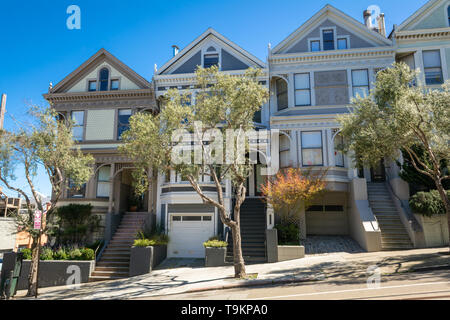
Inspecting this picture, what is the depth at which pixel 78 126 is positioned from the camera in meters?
21.5

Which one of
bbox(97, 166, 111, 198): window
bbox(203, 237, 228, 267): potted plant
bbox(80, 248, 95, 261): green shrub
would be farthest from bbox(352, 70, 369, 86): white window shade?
bbox(80, 248, 95, 261): green shrub

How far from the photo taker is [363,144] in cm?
1362

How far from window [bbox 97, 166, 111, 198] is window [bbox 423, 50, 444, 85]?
20.5 meters

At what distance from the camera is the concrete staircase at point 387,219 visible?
16078 mm

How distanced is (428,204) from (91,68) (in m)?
21.2

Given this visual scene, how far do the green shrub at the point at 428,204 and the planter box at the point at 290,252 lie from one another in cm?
597

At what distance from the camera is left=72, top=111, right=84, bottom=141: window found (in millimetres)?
21297

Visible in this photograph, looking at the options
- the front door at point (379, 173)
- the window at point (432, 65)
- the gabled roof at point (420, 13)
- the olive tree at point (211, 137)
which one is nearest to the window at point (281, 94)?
the front door at point (379, 173)

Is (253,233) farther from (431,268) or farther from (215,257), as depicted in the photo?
(431,268)

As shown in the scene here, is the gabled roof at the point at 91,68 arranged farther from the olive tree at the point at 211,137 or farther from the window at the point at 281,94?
the window at the point at 281,94

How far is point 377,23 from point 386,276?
20.1 meters
